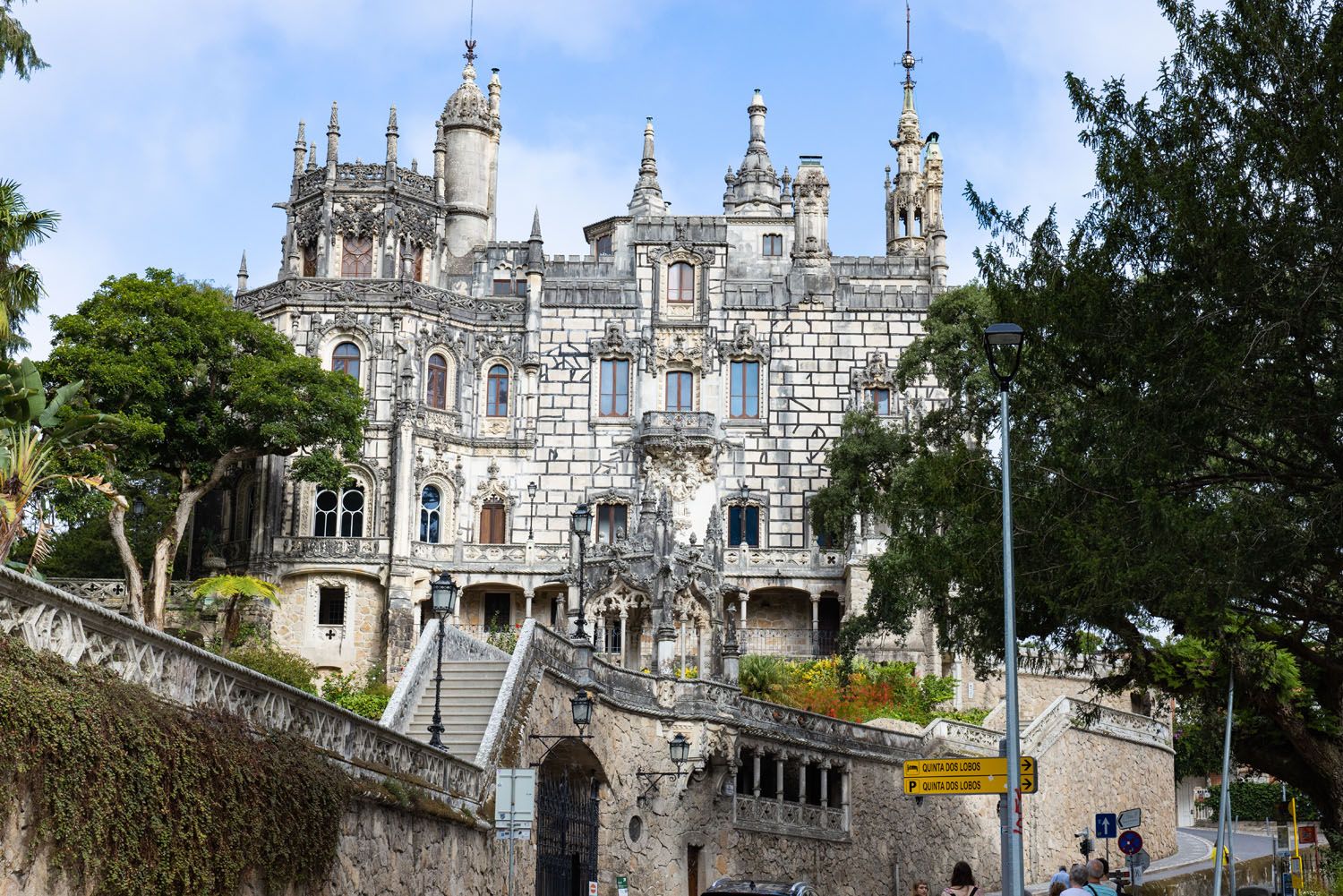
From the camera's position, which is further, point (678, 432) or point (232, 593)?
point (678, 432)

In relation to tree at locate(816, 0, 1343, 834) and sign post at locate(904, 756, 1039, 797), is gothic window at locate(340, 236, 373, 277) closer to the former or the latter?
tree at locate(816, 0, 1343, 834)

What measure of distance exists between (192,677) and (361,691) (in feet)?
101

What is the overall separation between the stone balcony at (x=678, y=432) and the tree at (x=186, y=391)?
9.69 meters

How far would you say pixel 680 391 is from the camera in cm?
5488

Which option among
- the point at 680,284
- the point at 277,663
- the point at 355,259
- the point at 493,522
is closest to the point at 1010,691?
the point at 277,663

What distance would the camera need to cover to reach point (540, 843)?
26484 millimetres

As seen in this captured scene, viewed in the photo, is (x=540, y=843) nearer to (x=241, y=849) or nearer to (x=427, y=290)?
(x=241, y=849)

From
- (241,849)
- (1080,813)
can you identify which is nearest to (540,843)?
(241,849)

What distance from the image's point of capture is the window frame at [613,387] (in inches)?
2144

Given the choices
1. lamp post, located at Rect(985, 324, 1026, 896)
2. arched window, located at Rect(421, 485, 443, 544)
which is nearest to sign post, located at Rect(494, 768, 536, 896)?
lamp post, located at Rect(985, 324, 1026, 896)

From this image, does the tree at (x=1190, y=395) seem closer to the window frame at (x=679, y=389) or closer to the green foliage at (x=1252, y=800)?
the window frame at (x=679, y=389)

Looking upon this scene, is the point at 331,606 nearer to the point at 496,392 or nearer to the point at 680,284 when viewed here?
the point at 496,392

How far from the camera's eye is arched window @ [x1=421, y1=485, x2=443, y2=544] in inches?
2046

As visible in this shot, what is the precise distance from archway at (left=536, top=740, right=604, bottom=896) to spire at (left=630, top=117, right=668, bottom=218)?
114ft
